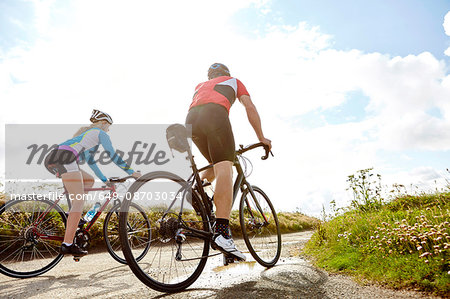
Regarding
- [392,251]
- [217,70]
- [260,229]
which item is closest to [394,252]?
[392,251]

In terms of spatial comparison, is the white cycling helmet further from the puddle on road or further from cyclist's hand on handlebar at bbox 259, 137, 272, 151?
the puddle on road

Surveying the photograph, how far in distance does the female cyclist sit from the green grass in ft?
10.4

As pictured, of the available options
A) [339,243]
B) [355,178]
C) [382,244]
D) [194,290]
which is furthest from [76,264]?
[355,178]

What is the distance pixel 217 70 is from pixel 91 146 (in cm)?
223

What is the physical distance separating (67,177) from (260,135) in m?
2.79

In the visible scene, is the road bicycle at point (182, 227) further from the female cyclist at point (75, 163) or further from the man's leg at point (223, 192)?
the female cyclist at point (75, 163)

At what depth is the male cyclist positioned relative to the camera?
3396 millimetres

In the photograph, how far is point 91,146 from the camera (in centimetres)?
465

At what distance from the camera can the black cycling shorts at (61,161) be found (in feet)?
14.2

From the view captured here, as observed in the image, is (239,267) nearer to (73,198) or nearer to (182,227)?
(182,227)

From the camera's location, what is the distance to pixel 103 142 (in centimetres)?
471

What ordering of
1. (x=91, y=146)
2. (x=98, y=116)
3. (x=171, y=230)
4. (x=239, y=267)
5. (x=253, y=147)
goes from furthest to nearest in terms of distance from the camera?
(x=98, y=116) < (x=91, y=146) < (x=239, y=267) < (x=253, y=147) < (x=171, y=230)

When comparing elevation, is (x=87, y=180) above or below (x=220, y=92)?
below

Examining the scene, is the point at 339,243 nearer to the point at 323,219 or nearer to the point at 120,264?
the point at 323,219
